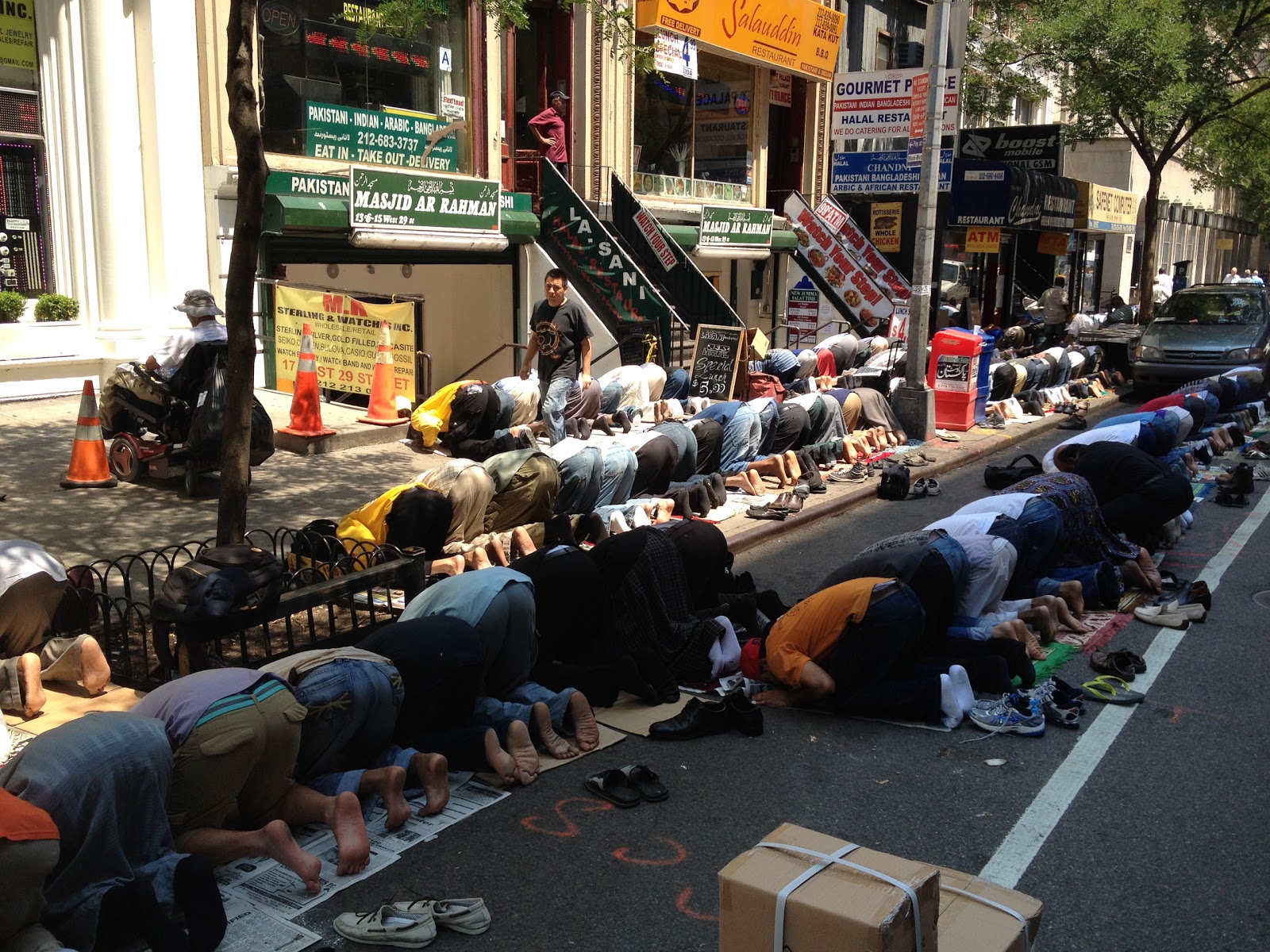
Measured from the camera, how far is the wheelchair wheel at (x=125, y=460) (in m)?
9.42

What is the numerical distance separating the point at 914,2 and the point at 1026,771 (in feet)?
86.8

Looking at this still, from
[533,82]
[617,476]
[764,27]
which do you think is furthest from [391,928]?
[764,27]

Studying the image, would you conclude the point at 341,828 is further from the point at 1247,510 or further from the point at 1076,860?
the point at 1247,510

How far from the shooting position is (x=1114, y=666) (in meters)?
6.46

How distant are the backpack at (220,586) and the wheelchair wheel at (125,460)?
4390 millimetres

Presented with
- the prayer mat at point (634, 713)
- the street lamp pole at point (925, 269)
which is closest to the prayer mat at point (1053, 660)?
the prayer mat at point (634, 713)

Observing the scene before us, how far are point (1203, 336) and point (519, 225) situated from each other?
36.6ft

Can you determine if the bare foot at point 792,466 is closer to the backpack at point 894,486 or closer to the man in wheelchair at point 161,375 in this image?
the backpack at point 894,486

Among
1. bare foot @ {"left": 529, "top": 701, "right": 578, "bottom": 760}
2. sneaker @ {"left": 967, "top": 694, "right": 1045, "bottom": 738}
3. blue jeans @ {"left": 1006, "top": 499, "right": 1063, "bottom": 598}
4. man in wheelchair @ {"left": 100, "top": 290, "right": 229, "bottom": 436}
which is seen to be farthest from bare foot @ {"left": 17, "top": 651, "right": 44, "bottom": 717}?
blue jeans @ {"left": 1006, "top": 499, "right": 1063, "bottom": 598}

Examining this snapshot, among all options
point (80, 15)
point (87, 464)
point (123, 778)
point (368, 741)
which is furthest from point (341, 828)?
point (80, 15)

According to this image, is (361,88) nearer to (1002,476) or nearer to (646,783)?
(1002,476)

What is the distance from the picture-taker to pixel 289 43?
13938 mm

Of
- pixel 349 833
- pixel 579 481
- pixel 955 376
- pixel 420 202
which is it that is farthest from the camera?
pixel 955 376

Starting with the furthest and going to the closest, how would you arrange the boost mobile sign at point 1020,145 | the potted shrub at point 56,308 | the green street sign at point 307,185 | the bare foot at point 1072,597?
the boost mobile sign at point 1020,145 → the green street sign at point 307,185 → the potted shrub at point 56,308 → the bare foot at point 1072,597
